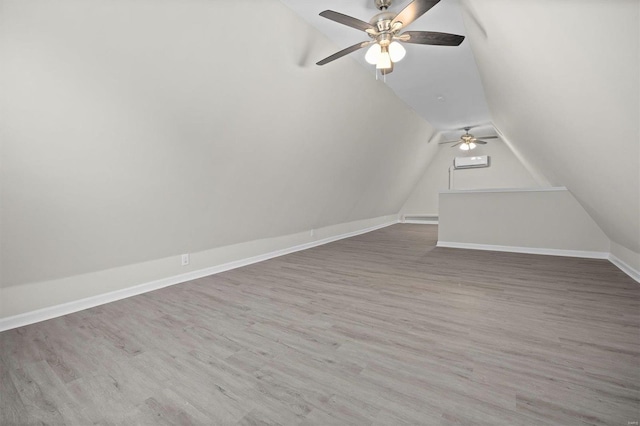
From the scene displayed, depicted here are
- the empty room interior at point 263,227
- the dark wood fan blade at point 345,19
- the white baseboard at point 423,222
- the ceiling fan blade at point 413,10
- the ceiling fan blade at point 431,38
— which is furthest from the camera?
the white baseboard at point 423,222

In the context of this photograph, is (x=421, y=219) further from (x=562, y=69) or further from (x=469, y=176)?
(x=562, y=69)

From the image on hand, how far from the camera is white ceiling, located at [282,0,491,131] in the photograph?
266 centimetres

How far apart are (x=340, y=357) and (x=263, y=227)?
303 centimetres

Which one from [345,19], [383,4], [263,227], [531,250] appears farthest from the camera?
[531,250]

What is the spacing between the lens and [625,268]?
367cm

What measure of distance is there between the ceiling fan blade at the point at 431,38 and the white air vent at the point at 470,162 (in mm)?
7331

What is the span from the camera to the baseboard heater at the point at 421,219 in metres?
9.48

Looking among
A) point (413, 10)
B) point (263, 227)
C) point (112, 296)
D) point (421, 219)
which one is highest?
point (413, 10)

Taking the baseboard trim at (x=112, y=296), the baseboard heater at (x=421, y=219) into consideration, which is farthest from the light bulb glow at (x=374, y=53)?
the baseboard heater at (x=421, y=219)

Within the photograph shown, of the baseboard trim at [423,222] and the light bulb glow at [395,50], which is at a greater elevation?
the light bulb glow at [395,50]

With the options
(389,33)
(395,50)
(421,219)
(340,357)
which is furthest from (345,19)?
(421,219)

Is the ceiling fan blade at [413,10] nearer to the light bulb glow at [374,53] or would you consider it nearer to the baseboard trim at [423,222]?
the light bulb glow at [374,53]

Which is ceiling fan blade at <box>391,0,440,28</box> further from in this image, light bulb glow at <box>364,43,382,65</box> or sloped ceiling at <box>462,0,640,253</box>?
sloped ceiling at <box>462,0,640,253</box>

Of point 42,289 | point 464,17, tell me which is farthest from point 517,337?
point 42,289
